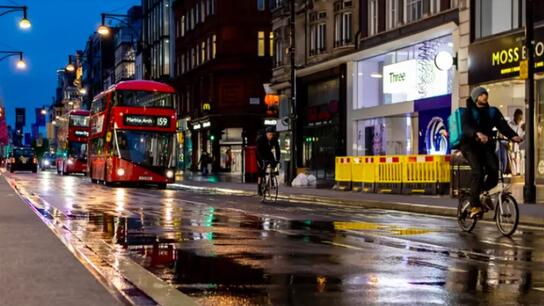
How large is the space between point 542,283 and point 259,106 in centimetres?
5746

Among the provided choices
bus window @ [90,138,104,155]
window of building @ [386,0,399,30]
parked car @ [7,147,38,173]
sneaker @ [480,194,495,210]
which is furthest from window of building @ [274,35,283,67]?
parked car @ [7,147,38,173]

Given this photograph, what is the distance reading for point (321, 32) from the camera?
4247cm

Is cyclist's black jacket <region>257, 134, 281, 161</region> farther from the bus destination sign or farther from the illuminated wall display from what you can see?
the bus destination sign

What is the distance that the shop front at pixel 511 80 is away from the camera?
2445cm

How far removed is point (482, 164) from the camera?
12.8m

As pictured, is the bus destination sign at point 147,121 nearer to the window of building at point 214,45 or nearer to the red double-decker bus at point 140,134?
the red double-decker bus at point 140,134

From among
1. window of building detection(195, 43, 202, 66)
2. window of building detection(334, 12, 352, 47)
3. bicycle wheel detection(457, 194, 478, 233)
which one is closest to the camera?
bicycle wheel detection(457, 194, 478, 233)

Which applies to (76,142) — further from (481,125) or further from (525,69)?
(481,125)

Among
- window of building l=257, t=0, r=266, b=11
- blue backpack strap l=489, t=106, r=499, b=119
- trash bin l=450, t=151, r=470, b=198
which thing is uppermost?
window of building l=257, t=0, r=266, b=11

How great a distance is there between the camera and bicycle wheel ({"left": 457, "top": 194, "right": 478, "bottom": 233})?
13.4 metres

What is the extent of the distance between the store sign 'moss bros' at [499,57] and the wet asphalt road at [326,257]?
32.3ft

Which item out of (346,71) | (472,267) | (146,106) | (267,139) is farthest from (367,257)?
(346,71)

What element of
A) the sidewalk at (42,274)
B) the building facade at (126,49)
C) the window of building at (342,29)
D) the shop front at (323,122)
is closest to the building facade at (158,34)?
the building facade at (126,49)

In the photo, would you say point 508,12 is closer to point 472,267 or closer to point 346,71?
point 346,71
